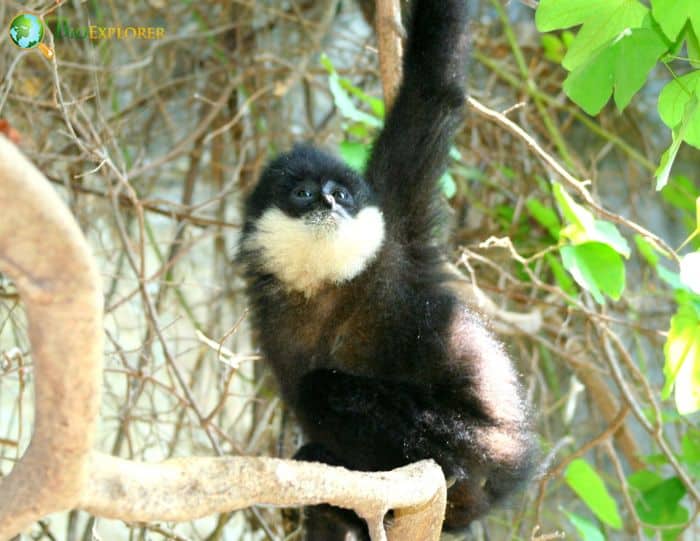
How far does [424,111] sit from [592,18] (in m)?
0.76

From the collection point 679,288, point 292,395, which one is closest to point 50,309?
point 292,395

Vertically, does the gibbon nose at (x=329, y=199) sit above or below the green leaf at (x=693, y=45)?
above

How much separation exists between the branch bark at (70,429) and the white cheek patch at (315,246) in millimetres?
1394

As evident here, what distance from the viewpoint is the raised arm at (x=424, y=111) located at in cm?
298

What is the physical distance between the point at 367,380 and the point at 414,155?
79 centimetres

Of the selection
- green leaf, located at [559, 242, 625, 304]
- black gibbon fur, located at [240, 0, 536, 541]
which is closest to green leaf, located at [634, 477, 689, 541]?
black gibbon fur, located at [240, 0, 536, 541]

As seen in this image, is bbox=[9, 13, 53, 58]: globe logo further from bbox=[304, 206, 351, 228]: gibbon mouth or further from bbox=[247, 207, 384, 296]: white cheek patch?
bbox=[304, 206, 351, 228]: gibbon mouth

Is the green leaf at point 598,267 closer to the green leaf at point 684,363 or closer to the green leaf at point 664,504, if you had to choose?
the green leaf at point 684,363

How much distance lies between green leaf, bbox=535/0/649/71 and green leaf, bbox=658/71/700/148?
190mm

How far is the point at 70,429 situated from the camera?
4.42 ft

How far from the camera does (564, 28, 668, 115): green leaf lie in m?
2.34

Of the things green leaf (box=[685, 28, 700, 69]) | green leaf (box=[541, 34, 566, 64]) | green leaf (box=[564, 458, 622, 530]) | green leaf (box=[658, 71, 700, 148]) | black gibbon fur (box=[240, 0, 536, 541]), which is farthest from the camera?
green leaf (box=[541, 34, 566, 64])

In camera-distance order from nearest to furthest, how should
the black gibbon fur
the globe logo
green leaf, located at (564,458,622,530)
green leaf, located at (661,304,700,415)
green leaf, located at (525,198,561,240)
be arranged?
green leaf, located at (661,304,700,415) → the black gibbon fur → the globe logo → green leaf, located at (564,458,622,530) → green leaf, located at (525,198,561,240)

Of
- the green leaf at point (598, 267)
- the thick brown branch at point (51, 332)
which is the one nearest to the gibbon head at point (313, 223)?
the green leaf at point (598, 267)
